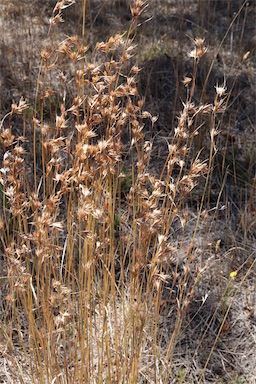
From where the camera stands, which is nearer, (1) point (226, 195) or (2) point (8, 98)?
(1) point (226, 195)

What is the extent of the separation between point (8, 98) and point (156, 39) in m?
1.21

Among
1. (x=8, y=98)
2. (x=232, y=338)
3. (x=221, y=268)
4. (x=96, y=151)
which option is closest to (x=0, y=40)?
(x=8, y=98)

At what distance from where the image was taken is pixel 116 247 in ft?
8.98

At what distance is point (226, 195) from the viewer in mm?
3066

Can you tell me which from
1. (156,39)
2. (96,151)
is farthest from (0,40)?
(96,151)

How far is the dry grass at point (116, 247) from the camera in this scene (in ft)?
4.78

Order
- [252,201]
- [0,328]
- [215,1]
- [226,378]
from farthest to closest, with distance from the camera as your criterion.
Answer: [215,1]
[252,201]
[226,378]
[0,328]

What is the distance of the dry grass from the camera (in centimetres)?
146

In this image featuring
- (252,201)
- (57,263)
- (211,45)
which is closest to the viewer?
(57,263)

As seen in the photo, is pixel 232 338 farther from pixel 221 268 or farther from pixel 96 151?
pixel 96 151

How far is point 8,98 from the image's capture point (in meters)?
3.45

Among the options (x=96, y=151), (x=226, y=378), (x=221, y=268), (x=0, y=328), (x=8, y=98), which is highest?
(x=96, y=151)

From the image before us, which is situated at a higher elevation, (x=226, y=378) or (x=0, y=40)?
(x=0, y=40)

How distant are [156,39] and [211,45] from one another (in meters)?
0.42
